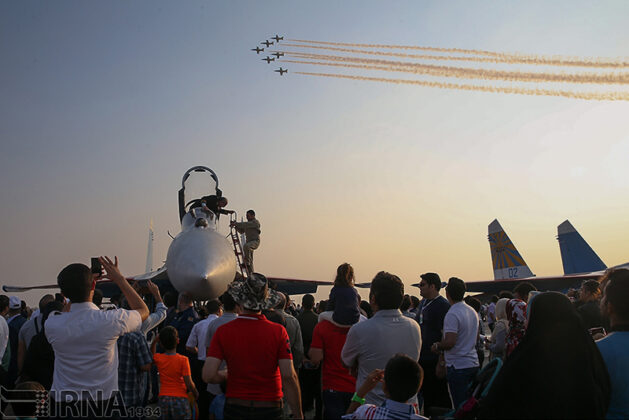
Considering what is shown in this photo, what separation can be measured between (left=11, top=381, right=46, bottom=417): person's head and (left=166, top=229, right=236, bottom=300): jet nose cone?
5.24 meters

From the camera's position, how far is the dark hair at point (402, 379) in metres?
3.09

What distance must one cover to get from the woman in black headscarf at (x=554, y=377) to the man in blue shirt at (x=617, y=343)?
4.7 inches

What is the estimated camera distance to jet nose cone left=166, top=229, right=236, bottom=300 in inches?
366

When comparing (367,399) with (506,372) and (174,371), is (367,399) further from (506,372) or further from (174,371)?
(174,371)

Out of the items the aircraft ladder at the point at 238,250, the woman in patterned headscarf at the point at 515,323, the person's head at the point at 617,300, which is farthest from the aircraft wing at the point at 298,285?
the person's head at the point at 617,300

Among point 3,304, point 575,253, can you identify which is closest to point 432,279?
point 3,304

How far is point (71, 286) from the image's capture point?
3645 mm

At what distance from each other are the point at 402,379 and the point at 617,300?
63.0 inches

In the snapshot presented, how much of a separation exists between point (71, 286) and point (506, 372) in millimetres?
3082

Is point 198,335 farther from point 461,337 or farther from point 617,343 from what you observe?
point 617,343

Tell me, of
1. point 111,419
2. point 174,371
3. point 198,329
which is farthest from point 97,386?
point 198,329

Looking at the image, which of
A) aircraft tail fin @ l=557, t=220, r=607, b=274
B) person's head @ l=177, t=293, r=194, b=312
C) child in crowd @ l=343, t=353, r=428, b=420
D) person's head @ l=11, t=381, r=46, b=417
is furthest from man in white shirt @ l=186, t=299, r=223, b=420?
aircraft tail fin @ l=557, t=220, r=607, b=274

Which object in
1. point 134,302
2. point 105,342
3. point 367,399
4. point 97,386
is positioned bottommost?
point 367,399

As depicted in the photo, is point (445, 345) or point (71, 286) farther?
point (445, 345)
